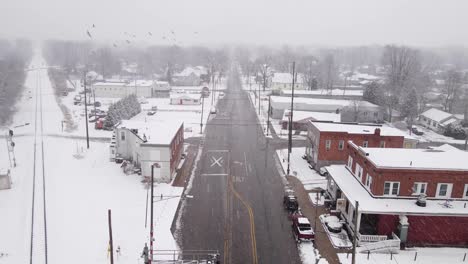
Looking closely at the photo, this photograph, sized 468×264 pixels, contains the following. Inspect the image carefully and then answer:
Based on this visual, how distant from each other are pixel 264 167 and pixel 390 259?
18.0 m

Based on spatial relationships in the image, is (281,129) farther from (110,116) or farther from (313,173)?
(110,116)

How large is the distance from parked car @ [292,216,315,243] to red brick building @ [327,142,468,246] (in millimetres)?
3152

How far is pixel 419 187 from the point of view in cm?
2475

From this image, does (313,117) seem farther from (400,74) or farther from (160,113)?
(400,74)

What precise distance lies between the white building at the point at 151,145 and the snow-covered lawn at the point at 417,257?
57.2 feet

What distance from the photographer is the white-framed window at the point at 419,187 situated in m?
24.7

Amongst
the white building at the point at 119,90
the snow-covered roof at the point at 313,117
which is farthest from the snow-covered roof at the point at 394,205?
the white building at the point at 119,90

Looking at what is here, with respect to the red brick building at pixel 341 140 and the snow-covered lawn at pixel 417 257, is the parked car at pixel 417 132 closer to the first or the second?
the red brick building at pixel 341 140

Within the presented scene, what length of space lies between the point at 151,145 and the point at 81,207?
7943 mm

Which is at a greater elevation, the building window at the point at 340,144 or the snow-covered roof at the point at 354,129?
the snow-covered roof at the point at 354,129

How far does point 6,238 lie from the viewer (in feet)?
74.5

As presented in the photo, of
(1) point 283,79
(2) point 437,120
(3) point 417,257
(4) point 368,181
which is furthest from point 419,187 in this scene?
(1) point 283,79

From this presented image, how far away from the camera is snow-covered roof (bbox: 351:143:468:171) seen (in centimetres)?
2458

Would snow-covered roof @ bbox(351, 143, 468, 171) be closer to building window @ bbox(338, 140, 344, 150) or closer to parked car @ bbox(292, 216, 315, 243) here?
parked car @ bbox(292, 216, 315, 243)
